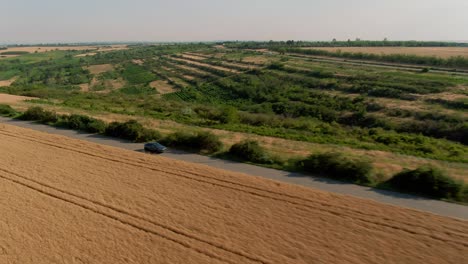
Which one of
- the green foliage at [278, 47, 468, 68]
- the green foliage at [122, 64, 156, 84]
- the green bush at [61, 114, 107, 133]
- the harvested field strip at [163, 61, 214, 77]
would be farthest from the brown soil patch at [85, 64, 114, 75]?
the green bush at [61, 114, 107, 133]

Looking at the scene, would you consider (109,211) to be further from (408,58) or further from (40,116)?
(408,58)

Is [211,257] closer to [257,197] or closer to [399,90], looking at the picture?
[257,197]

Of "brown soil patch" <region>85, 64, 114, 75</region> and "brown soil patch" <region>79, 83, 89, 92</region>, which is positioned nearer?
"brown soil patch" <region>79, 83, 89, 92</region>

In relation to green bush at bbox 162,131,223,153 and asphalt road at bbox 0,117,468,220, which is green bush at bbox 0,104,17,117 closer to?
asphalt road at bbox 0,117,468,220

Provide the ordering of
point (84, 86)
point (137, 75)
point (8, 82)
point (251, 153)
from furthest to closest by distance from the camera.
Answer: point (8, 82) < point (137, 75) < point (84, 86) < point (251, 153)

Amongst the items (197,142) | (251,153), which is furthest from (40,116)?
(251,153)

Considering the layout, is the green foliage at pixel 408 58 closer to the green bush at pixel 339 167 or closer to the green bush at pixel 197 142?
the green bush at pixel 339 167
